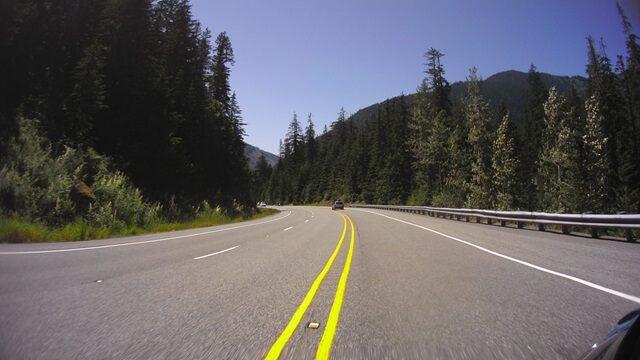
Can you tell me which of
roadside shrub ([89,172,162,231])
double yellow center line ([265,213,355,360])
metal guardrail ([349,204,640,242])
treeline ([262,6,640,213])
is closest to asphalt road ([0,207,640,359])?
double yellow center line ([265,213,355,360])

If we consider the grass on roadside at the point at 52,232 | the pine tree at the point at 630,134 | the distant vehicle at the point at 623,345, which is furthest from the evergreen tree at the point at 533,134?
the distant vehicle at the point at 623,345

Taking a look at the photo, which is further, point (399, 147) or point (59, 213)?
point (399, 147)

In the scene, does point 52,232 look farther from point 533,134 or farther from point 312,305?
point 533,134

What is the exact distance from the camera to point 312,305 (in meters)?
4.89

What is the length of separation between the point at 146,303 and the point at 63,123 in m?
20.9

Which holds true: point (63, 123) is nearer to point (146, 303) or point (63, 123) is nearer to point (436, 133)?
point (146, 303)

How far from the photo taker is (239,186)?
4469 centimetres

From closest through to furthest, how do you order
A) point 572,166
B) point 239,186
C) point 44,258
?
point 44,258 → point 572,166 → point 239,186

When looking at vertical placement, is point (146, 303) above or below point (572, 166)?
below

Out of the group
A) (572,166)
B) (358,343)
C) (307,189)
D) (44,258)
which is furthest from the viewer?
(307,189)

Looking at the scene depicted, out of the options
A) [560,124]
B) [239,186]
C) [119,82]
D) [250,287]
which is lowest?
[250,287]

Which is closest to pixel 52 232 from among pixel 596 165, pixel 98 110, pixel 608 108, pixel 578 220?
pixel 98 110

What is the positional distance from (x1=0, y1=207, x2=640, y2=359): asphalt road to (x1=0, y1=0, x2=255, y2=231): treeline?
10002 mm

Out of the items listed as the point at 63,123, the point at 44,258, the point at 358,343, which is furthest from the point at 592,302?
the point at 63,123
